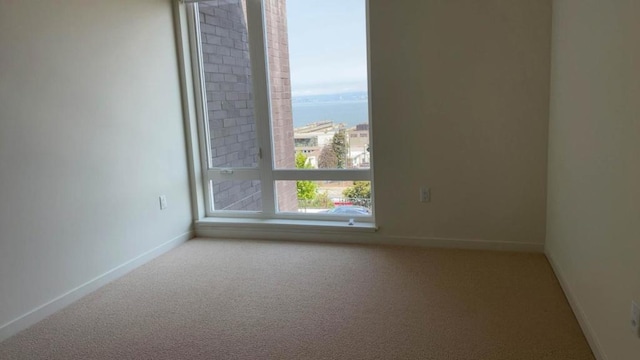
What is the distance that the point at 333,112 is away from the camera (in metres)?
3.90

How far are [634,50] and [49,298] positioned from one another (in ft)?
10.7

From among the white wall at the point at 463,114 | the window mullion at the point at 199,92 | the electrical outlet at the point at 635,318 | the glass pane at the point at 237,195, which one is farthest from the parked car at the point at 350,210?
the electrical outlet at the point at 635,318

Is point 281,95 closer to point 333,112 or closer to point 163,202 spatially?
point 333,112

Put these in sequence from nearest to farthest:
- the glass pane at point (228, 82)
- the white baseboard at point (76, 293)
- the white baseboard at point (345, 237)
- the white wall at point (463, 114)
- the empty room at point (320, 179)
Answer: the empty room at point (320, 179) → the white baseboard at point (76, 293) → the white wall at point (463, 114) → the white baseboard at point (345, 237) → the glass pane at point (228, 82)

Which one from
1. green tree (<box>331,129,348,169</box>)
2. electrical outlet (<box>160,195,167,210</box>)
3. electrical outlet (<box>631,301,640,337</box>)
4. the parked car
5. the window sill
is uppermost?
green tree (<box>331,129,348,169</box>)

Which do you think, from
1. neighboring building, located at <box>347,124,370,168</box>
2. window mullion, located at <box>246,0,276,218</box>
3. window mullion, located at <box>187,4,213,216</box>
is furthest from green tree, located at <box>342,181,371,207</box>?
window mullion, located at <box>187,4,213,216</box>

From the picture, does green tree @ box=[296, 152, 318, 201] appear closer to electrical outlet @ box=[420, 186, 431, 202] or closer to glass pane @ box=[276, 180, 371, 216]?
glass pane @ box=[276, 180, 371, 216]

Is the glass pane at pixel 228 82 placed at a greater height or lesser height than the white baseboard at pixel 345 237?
greater

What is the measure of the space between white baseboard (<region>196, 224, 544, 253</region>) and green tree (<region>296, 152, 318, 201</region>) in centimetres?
33

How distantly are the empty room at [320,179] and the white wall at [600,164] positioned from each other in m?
0.02

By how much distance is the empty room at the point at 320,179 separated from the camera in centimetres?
223

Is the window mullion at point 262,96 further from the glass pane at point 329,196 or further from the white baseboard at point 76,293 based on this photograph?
the white baseboard at point 76,293

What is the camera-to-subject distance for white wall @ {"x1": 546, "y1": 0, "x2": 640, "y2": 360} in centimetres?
166

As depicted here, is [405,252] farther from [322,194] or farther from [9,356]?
[9,356]
